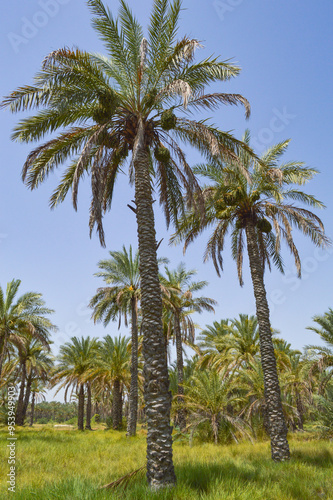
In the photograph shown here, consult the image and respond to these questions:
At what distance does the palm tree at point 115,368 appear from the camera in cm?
2861

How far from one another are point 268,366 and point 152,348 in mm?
6302

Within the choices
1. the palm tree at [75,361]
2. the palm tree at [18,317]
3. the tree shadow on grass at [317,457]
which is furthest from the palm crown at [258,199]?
the palm tree at [75,361]

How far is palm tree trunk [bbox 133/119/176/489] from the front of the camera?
6497mm

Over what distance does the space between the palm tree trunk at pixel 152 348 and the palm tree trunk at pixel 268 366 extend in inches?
231

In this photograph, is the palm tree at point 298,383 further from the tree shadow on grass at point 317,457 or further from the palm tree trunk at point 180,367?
the tree shadow on grass at point 317,457

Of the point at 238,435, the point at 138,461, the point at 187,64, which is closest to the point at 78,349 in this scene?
the point at 238,435

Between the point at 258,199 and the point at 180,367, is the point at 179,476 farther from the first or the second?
the point at 180,367

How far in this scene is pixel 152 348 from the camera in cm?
750

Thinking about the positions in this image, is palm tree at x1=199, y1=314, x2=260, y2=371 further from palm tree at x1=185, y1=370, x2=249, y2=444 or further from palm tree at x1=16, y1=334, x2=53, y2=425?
palm tree at x1=16, y1=334, x2=53, y2=425

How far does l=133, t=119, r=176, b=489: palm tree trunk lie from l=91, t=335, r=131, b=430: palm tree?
22180 millimetres

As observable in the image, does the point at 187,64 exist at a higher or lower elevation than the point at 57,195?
higher

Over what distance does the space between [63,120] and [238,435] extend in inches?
677

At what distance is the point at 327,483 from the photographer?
725 cm

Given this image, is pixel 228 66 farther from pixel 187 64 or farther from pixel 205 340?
pixel 205 340
